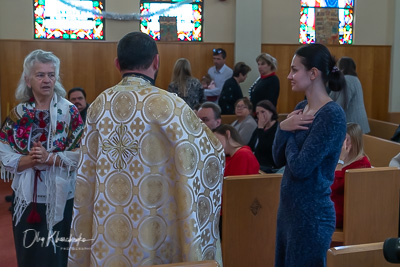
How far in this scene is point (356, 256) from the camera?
2.02 metres

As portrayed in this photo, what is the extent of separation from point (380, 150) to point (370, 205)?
4.69 ft

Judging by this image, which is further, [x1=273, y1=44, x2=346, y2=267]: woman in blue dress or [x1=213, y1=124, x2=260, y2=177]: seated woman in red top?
[x1=213, y1=124, x2=260, y2=177]: seated woman in red top

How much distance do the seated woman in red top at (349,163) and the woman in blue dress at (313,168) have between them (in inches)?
61.4

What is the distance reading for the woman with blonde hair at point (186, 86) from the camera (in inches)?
282

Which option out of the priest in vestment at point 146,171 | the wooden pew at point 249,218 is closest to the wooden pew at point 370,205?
the wooden pew at point 249,218

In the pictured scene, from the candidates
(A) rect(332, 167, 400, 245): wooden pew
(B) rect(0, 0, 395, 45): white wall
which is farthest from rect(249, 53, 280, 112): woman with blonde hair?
(A) rect(332, 167, 400, 245): wooden pew

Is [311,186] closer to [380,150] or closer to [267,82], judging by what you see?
[380,150]

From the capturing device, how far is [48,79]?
3.21 m

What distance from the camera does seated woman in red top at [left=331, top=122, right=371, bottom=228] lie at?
426 centimetres

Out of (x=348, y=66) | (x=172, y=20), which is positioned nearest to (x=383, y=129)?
(x=348, y=66)

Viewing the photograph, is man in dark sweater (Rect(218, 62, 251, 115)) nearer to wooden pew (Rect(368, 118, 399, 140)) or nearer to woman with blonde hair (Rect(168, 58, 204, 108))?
woman with blonde hair (Rect(168, 58, 204, 108))

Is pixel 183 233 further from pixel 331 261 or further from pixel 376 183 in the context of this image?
pixel 376 183

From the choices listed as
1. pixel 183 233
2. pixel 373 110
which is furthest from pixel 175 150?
pixel 373 110

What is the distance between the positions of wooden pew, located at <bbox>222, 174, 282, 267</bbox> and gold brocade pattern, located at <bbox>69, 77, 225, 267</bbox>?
4.23 feet
